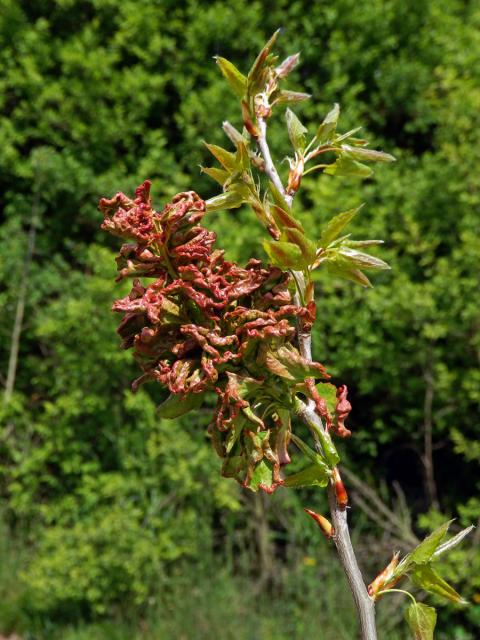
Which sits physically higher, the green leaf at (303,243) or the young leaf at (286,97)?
the young leaf at (286,97)

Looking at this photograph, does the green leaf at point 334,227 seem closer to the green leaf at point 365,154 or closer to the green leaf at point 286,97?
the green leaf at point 365,154

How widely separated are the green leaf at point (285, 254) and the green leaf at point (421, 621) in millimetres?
471

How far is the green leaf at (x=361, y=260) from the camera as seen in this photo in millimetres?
1170

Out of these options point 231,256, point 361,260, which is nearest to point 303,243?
point 361,260

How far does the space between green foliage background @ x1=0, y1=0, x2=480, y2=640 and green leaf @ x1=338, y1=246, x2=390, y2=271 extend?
Result: 3101mm

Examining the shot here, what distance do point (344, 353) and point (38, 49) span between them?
271 centimetres

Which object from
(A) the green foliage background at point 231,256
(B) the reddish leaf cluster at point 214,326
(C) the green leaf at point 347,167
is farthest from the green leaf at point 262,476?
(A) the green foliage background at point 231,256

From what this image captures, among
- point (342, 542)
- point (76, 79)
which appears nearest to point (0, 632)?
point (76, 79)

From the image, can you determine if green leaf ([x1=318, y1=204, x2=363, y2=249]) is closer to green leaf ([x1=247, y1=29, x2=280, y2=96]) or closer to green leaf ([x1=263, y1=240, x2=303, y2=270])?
green leaf ([x1=263, y1=240, x2=303, y2=270])

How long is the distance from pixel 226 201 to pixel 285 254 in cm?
17

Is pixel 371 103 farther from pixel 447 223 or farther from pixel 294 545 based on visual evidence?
pixel 294 545

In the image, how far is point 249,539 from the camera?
477 cm

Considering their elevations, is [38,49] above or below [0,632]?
above

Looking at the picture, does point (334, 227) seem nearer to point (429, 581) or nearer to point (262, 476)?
point (262, 476)
